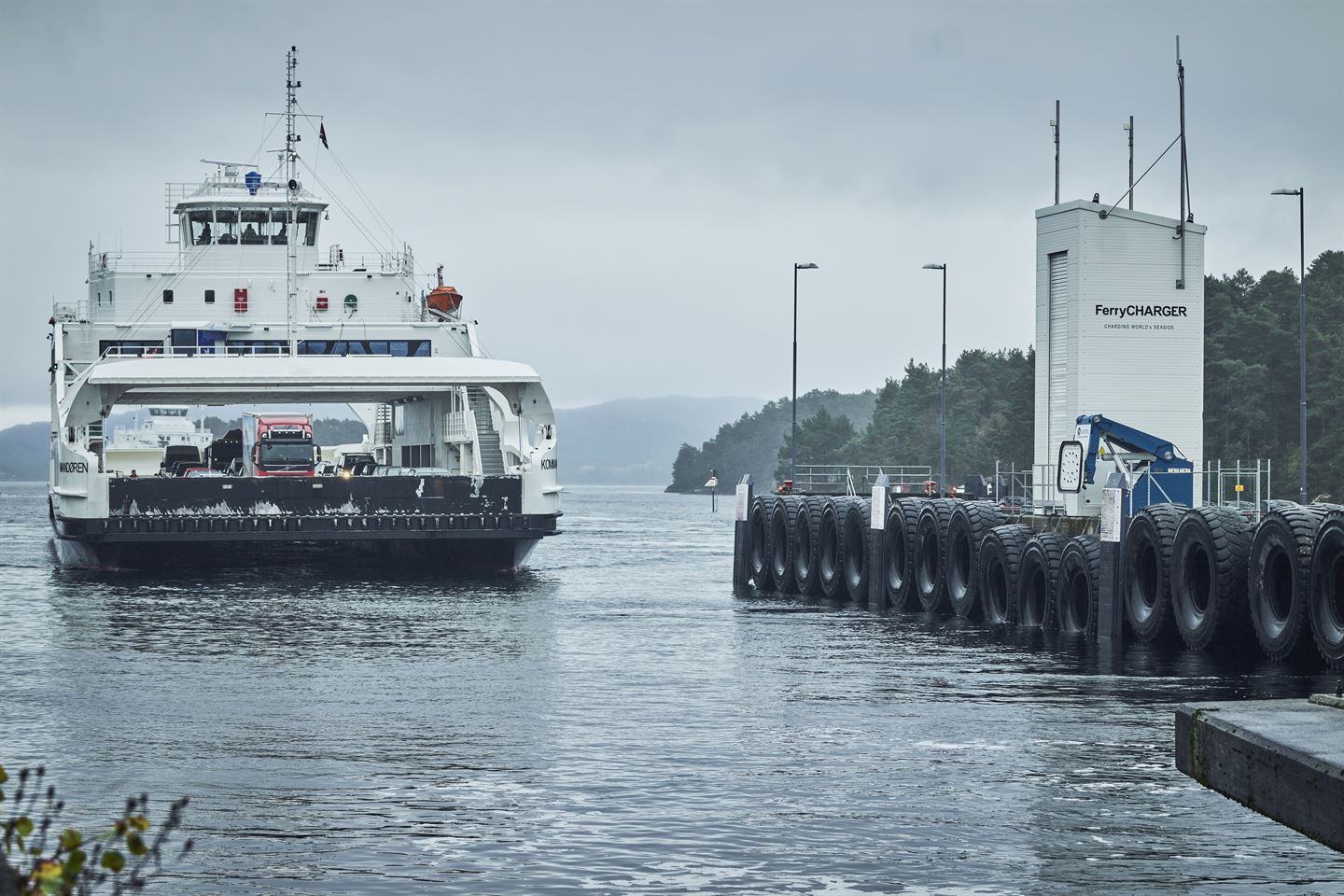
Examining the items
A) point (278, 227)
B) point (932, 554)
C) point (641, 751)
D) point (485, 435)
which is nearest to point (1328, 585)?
point (641, 751)

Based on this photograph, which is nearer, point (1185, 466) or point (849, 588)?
point (1185, 466)

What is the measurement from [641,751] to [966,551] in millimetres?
16263

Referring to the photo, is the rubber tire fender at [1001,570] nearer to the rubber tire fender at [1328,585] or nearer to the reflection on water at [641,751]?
the reflection on water at [641,751]

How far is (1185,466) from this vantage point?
107ft

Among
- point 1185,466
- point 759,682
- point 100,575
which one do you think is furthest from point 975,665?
point 100,575

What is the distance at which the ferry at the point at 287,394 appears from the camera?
118ft

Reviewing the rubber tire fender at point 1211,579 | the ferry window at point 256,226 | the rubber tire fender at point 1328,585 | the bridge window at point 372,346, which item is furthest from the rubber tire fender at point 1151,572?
the ferry window at point 256,226

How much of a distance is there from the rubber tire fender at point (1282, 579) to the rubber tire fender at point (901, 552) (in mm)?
11036

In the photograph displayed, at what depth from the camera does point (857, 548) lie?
1442 inches

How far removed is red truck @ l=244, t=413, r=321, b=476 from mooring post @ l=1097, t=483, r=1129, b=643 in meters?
27.8

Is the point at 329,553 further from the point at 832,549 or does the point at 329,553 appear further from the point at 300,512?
the point at 832,549

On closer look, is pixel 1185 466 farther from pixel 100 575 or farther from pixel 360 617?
pixel 100 575

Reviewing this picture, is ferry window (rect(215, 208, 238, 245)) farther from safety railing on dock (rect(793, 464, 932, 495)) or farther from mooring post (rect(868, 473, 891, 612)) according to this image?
mooring post (rect(868, 473, 891, 612))

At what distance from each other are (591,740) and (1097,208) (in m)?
19.2
